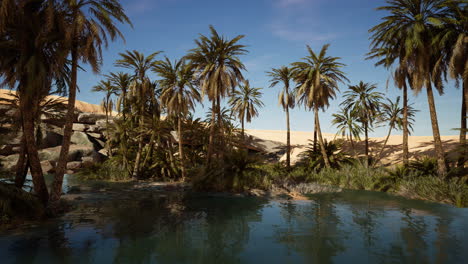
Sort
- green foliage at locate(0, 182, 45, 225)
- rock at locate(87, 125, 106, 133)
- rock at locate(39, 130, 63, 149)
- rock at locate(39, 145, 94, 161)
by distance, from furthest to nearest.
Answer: rock at locate(87, 125, 106, 133), rock at locate(39, 130, 63, 149), rock at locate(39, 145, 94, 161), green foliage at locate(0, 182, 45, 225)

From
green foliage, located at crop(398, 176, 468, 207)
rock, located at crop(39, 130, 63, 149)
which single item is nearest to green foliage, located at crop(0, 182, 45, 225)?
green foliage, located at crop(398, 176, 468, 207)

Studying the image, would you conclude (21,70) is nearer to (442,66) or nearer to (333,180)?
(333,180)

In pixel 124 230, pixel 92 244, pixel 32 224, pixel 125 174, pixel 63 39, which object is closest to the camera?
pixel 92 244

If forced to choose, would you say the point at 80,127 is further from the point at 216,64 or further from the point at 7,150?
the point at 216,64

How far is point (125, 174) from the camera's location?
2381 cm

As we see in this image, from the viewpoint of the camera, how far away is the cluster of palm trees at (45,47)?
10.3m

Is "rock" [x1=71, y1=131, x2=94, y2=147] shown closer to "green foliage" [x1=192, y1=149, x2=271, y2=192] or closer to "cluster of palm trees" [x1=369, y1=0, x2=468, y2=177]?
"green foliage" [x1=192, y1=149, x2=271, y2=192]

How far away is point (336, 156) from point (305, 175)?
4.28 meters

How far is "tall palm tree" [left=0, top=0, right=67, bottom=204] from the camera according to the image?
33.4 feet

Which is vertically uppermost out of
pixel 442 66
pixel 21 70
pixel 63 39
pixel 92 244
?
pixel 442 66

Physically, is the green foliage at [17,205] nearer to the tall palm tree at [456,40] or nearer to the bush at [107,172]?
the bush at [107,172]

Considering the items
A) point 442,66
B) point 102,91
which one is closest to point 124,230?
point 442,66

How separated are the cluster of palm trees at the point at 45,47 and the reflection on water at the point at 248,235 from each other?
3392 mm

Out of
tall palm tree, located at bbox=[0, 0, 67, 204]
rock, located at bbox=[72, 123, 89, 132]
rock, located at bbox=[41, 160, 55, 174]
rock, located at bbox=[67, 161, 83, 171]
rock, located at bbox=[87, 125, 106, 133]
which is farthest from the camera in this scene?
rock, located at bbox=[87, 125, 106, 133]
